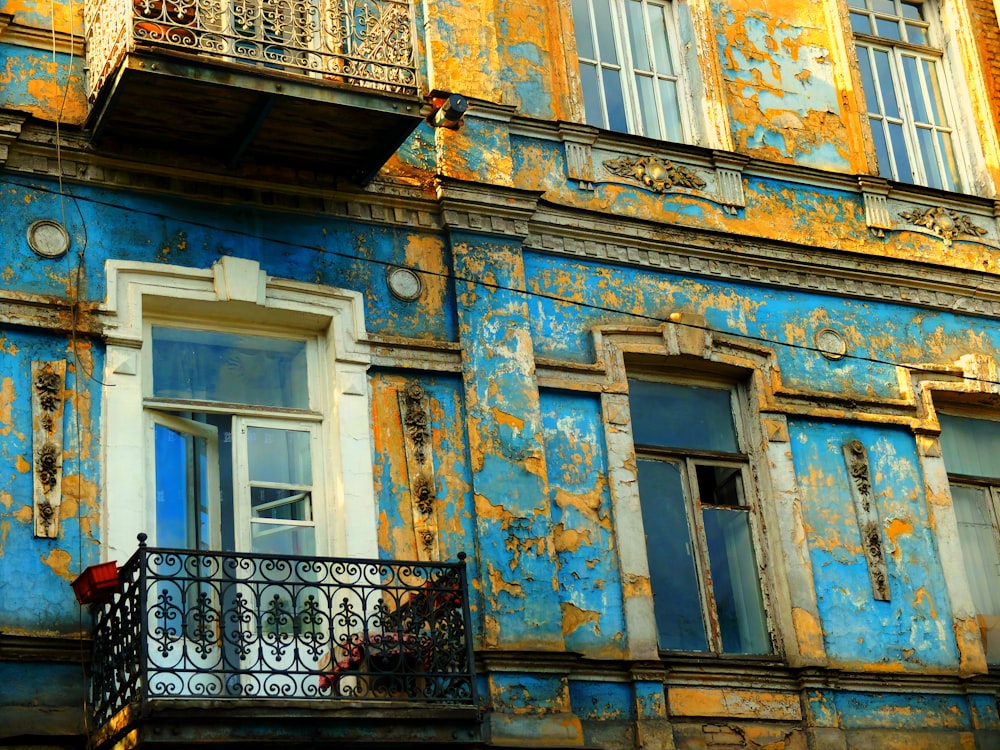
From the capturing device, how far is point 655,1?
12.8m

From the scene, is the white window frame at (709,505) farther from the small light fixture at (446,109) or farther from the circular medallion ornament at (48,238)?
the circular medallion ornament at (48,238)

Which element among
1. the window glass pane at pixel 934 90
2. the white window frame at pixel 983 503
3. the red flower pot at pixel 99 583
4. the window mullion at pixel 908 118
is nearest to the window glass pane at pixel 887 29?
the window mullion at pixel 908 118

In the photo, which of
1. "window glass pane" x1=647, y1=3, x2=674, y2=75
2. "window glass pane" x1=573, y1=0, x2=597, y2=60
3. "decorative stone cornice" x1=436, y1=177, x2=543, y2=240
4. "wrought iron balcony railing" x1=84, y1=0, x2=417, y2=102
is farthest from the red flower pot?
"window glass pane" x1=647, y1=3, x2=674, y2=75

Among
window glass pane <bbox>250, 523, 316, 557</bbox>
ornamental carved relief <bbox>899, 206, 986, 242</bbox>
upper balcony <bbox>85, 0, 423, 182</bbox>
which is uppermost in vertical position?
upper balcony <bbox>85, 0, 423, 182</bbox>

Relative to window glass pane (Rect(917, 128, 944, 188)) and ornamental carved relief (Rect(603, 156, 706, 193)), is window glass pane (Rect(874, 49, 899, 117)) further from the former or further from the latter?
ornamental carved relief (Rect(603, 156, 706, 193))

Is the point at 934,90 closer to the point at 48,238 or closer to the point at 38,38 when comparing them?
the point at 38,38

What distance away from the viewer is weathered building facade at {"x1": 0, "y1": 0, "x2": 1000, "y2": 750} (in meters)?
9.05

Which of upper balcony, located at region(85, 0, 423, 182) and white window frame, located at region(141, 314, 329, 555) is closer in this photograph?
upper balcony, located at region(85, 0, 423, 182)

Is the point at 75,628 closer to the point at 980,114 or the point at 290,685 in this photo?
the point at 290,685

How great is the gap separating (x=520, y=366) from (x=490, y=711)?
2242mm

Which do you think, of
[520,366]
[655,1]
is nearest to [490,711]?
[520,366]

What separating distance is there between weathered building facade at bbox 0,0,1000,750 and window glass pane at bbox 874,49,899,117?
721 millimetres

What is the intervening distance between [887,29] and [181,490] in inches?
288

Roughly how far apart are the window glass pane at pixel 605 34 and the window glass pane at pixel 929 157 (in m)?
2.71
